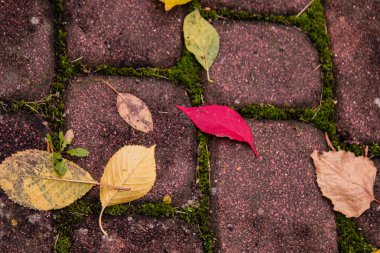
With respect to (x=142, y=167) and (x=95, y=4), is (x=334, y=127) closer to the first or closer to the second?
(x=142, y=167)

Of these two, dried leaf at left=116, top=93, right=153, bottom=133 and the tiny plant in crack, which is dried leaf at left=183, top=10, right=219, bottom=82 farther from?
the tiny plant in crack

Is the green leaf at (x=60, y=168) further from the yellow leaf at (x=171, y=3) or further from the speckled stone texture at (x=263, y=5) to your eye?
the speckled stone texture at (x=263, y=5)

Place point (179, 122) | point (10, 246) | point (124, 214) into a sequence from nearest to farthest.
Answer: point (10, 246), point (124, 214), point (179, 122)

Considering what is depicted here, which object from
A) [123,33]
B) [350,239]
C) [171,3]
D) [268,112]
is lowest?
[350,239]

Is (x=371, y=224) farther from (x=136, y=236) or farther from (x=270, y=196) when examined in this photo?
(x=136, y=236)

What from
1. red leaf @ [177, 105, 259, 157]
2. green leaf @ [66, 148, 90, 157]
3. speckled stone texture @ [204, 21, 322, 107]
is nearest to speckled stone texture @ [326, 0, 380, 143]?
speckled stone texture @ [204, 21, 322, 107]

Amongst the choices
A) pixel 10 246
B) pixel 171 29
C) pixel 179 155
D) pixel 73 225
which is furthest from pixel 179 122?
pixel 10 246

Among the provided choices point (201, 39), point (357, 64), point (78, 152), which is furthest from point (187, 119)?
point (357, 64)
